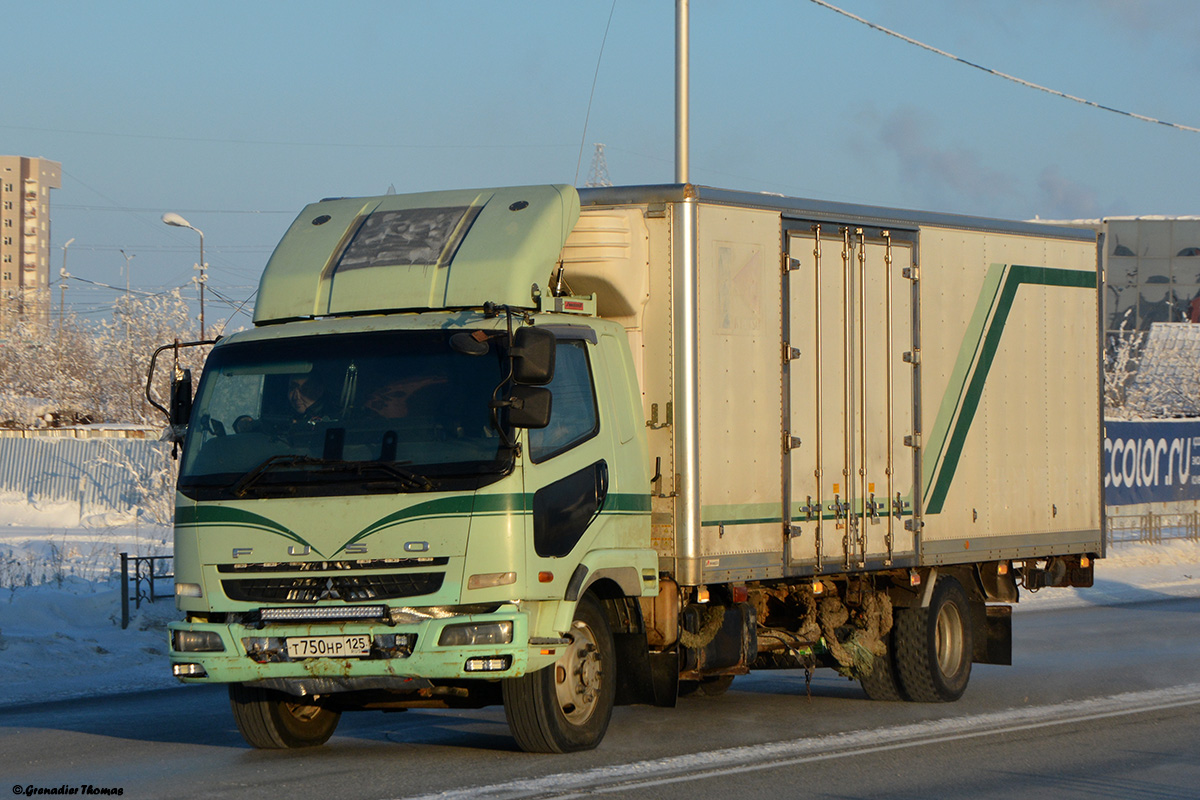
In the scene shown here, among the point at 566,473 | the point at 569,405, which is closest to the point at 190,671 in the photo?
the point at 566,473

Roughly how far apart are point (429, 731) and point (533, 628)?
7.14 ft

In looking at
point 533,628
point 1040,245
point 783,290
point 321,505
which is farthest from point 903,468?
point 321,505

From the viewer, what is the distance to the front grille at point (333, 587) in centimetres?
812

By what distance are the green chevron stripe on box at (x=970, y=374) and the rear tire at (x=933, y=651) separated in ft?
2.80

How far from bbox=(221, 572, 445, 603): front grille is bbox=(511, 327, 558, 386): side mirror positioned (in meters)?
1.08

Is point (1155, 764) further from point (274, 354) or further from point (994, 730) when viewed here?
point (274, 354)

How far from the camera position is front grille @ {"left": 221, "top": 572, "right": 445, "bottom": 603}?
8117 mm

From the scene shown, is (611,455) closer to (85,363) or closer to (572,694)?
(572,694)

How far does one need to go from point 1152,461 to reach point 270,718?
20692 millimetres

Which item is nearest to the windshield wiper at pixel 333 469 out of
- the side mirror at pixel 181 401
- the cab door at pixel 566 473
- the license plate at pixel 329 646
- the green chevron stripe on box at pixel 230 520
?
the green chevron stripe on box at pixel 230 520

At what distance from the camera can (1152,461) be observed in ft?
86.2

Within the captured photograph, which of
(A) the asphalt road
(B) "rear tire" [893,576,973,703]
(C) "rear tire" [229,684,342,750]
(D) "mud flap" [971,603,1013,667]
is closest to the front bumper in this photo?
(A) the asphalt road

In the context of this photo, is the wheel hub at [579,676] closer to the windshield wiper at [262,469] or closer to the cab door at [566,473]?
the cab door at [566,473]

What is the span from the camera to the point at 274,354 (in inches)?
343
